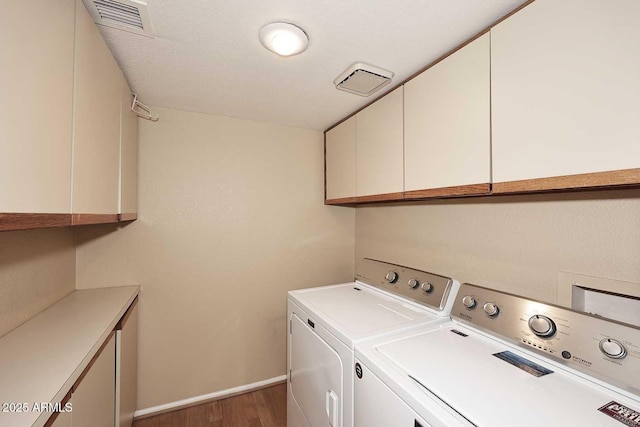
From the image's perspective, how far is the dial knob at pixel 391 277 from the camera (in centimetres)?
187

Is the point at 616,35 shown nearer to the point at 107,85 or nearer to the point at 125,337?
the point at 107,85

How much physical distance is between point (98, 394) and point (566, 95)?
2.23 metres

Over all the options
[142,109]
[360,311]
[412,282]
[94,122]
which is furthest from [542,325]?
[142,109]

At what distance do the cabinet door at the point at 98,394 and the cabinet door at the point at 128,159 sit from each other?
76 cm

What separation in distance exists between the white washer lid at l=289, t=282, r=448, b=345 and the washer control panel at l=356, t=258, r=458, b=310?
0.05 m

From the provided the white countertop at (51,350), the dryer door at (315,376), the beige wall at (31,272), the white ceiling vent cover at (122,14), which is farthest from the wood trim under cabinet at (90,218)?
the dryer door at (315,376)

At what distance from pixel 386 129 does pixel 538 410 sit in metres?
1.48

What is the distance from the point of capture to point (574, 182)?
2.82ft

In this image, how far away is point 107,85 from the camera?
4.24ft

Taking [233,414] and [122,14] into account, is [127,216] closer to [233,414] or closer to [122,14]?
[122,14]

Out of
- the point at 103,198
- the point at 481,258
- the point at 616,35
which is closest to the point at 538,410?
the point at 481,258

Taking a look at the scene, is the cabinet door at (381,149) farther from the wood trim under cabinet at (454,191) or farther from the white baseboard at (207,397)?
the white baseboard at (207,397)

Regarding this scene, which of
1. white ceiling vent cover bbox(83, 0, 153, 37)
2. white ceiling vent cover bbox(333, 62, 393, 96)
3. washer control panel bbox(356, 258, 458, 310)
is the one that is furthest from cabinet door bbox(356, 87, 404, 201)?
white ceiling vent cover bbox(83, 0, 153, 37)

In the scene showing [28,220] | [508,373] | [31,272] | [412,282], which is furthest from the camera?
[412,282]
